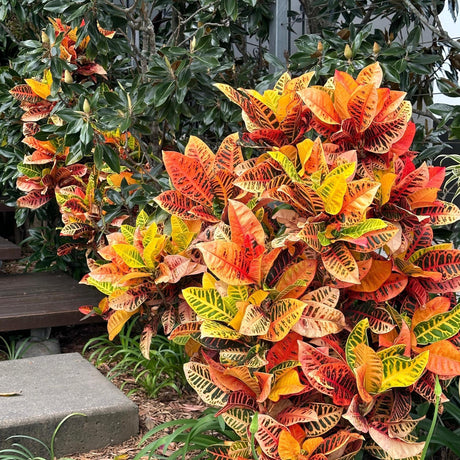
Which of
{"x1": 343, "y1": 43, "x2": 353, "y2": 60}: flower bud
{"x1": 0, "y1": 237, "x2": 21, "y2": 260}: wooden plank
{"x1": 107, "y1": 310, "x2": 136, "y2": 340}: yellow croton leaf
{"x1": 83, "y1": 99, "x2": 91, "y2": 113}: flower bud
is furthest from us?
{"x1": 0, "y1": 237, "x2": 21, "y2": 260}: wooden plank

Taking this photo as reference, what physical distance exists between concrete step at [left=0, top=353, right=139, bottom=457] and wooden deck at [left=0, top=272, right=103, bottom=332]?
63 cm

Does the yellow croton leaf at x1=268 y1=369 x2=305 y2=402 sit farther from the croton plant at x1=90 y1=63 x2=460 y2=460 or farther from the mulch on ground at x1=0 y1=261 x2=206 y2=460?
the mulch on ground at x1=0 y1=261 x2=206 y2=460

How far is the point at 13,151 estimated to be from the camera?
3.98m

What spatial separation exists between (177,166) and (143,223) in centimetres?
57

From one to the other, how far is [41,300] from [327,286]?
2.24 meters

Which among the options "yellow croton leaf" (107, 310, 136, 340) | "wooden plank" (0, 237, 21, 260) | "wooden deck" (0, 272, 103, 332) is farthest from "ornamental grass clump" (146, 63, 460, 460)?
"wooden plank" (0, 237, 21, 260)

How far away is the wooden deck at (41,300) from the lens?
325 cm

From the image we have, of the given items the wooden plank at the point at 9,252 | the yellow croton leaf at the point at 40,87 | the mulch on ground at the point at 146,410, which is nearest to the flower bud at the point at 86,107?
the yellow croton leaf at the point at 40,87

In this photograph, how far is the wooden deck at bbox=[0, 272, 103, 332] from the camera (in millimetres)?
3248

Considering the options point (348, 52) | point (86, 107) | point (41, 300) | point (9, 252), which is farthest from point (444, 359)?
point (9, 252)

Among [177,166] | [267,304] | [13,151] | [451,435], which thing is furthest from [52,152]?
[451,435]

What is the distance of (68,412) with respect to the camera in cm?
225

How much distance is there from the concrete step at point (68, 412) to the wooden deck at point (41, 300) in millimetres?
627

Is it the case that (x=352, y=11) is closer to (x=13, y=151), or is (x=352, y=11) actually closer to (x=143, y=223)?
(x=143, y=223)
